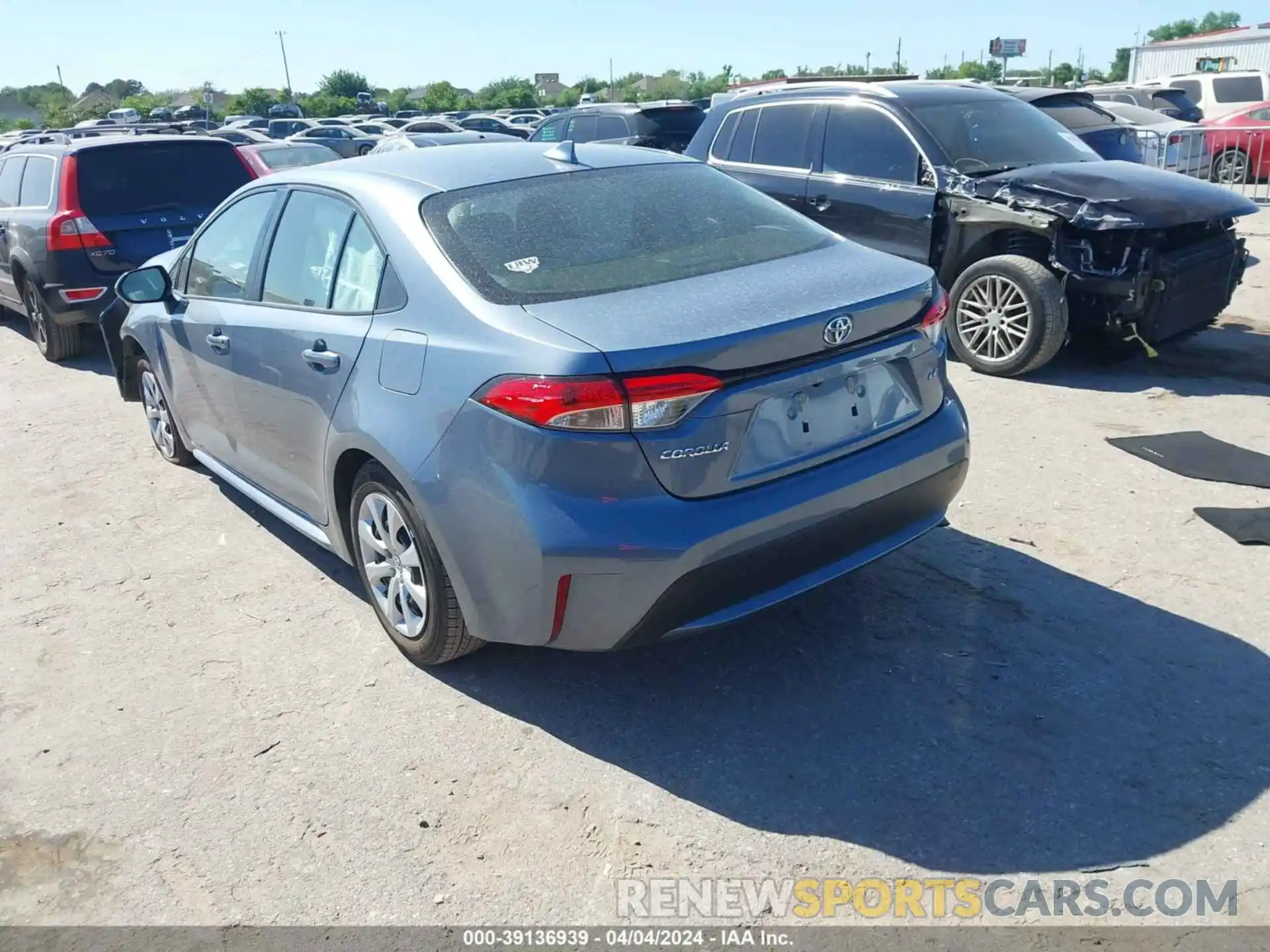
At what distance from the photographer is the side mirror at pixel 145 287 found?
505 cm

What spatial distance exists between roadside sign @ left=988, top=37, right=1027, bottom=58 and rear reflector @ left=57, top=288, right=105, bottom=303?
63.9 metres

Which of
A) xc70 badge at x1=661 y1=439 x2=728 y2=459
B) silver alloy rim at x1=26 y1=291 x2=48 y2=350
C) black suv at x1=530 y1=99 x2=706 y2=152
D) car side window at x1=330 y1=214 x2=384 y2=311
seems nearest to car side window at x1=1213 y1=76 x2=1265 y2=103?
black suv at x1=530 y1=99 x2=706 y2=152

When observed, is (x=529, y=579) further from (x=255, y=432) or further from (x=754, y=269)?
(x=255, y=432)

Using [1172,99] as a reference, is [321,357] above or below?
below

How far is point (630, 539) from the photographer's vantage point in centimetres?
295

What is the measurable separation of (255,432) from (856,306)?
263 cm

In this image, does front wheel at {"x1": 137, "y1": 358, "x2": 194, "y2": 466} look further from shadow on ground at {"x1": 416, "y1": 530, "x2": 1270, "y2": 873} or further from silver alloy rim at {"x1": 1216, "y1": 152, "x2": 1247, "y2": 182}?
silver alloy rim at {"x1": 1216, "y1": 152, "x2": 1247, "y2": 182}

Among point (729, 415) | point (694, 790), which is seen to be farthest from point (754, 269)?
point (694, 790)

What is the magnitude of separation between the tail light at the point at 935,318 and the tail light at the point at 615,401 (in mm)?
974

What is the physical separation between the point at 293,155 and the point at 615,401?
41.4ft

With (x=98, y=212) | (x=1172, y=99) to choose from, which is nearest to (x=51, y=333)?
(x=98, y=212)

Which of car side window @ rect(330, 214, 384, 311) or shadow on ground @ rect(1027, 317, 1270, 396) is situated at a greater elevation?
car side window @ rect(330, 214, 384, 311)

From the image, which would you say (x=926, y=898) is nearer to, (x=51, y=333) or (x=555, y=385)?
(x=555, y=385)

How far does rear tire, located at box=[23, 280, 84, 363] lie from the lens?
9086 mm
